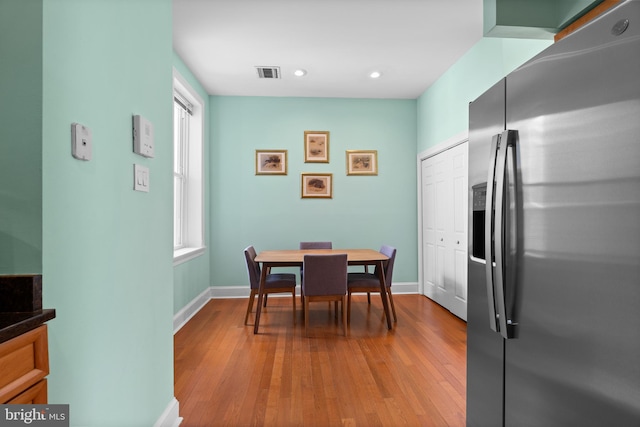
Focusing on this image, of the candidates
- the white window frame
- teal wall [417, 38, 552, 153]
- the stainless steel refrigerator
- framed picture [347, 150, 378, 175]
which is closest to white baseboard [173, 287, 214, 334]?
the white window frame

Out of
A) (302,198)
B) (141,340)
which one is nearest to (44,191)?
(141,340)

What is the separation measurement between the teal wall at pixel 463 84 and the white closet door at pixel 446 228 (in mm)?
279

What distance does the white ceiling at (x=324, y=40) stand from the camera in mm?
2846

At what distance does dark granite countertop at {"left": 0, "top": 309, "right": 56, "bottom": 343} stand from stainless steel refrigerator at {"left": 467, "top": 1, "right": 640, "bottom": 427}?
4.55 feet

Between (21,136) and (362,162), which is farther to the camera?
(362,162)

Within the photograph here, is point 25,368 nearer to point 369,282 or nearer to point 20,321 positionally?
point 20,321

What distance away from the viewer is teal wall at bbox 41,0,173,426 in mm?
1001

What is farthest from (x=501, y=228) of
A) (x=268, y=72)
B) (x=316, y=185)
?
(x=316, y=185)

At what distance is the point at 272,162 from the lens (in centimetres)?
502

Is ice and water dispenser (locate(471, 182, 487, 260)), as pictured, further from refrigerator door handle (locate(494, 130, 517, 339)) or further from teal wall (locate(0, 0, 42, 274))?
teal wall (locate(0, 0, 42, 274))

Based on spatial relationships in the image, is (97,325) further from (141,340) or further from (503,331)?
(503,331)

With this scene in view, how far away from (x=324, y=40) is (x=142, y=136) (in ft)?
8.00

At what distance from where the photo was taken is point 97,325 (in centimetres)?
120

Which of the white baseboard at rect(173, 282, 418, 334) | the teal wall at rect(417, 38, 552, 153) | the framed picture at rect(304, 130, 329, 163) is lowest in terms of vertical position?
the white baseboard at rect(173, 282, 418, 334)
